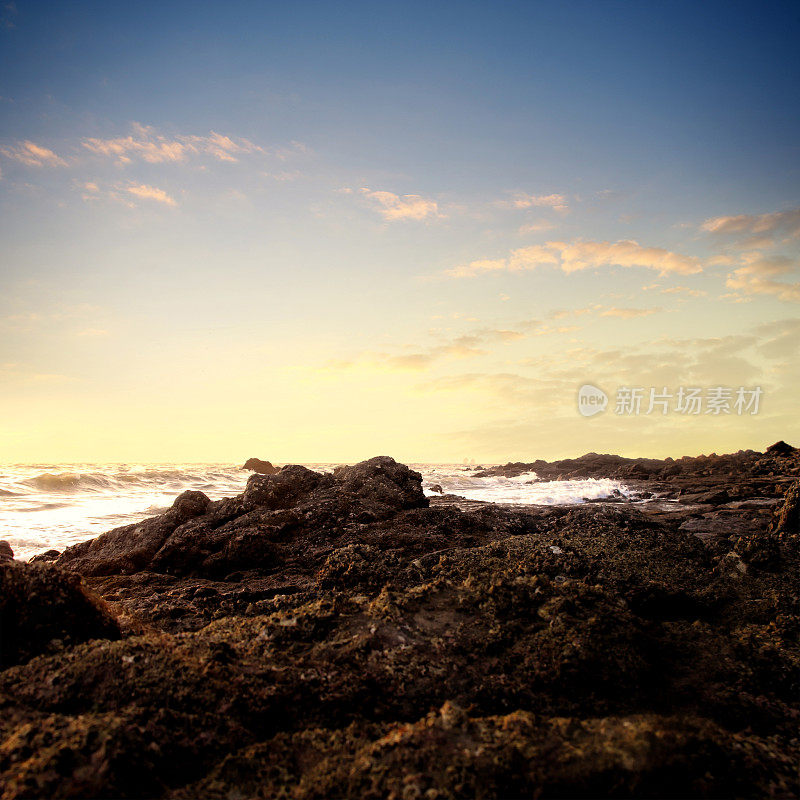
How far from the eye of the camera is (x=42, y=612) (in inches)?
121

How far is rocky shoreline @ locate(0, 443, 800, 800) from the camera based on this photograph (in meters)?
2.07

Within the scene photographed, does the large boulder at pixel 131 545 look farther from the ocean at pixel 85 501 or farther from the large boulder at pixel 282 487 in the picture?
the ocean at pixel 85 501

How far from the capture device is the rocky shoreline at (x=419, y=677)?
6.79 feet

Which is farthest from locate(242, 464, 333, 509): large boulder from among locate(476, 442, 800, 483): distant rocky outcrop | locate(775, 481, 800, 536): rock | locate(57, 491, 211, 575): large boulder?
locate(476, 442, 800, 483): distant rocky outcrop

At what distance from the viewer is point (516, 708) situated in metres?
2.61

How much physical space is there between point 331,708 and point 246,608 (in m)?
1.79

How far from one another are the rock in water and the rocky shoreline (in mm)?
11

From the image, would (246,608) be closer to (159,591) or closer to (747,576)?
(159,591)

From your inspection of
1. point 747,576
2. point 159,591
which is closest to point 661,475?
point 747,576

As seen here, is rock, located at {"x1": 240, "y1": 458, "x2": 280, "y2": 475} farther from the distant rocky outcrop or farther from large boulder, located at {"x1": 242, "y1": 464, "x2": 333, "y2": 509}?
large boulder, located at {"x1": 242, "y1": 464, "x2": 333, "y2": 509}

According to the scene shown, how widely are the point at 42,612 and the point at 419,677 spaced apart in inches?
94.0

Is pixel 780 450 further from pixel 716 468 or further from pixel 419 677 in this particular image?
pixel 419 677

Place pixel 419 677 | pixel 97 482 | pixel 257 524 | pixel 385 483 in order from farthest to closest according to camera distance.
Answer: pixel 97 482 → pixel 385 483 → pixel 257 524 → pixel 419 677

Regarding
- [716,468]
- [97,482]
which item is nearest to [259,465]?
[97,482]
